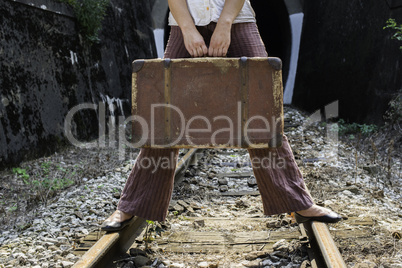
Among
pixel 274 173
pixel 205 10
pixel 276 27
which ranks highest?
pixel 276 27

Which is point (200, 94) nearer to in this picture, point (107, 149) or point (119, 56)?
point (107, 149)

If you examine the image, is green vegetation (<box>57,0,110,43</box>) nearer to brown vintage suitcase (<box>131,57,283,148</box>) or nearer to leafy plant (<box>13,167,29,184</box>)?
leafy plant (<box>13,167,29,184</box>)

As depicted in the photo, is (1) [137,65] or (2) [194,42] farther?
(2) [194,42]

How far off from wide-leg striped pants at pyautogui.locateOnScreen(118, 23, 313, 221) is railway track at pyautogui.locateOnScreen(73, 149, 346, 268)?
204 millimetres

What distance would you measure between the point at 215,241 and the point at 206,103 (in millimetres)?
1004

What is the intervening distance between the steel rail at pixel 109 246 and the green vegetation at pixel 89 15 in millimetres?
4873

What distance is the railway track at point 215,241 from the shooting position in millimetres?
1907

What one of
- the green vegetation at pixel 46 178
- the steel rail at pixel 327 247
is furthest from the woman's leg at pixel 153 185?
the green vegetation at pixel 46 178

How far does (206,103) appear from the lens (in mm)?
1924

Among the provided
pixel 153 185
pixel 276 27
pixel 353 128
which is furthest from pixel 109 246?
pixel 276 27

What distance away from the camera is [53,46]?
561cm

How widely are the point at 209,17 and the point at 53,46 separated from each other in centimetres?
422

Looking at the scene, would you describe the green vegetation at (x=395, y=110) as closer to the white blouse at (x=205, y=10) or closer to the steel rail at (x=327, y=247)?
the steel rail at (x=327, y=247)

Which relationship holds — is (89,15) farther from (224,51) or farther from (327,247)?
(327,247)
